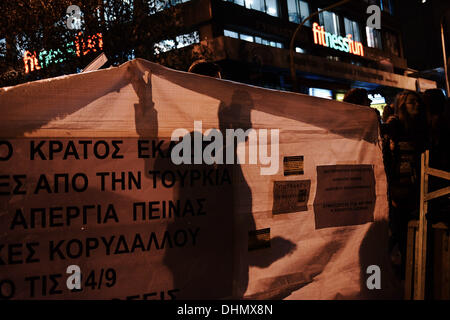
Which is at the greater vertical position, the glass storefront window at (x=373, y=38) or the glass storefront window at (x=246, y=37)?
the glass storefront window at (x=373, y=38)

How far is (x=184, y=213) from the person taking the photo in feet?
7.73

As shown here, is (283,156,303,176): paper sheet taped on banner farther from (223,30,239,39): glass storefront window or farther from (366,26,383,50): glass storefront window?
(366,26,383,50): glass storefront window

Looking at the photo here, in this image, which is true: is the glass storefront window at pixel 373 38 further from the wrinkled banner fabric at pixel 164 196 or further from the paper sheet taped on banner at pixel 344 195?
the wrinkled banner fabric at pixel 164 196

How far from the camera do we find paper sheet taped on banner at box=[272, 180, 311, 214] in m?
2.73

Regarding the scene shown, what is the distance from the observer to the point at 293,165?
2.86 m

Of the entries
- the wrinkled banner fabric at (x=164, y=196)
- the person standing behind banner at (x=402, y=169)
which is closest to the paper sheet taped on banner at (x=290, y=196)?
the wrinkled banner fabric at (x=164, y=196)

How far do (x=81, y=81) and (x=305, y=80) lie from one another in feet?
77.7

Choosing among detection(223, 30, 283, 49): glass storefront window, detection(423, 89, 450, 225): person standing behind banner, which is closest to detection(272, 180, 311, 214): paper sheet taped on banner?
detection(423, 89, 450, 225): person standing behind banner

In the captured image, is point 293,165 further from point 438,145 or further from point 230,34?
point 230,34

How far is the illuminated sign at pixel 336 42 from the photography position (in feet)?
85.4

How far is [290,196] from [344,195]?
22.5 inches

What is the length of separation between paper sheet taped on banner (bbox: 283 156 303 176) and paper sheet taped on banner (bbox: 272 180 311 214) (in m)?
0.07

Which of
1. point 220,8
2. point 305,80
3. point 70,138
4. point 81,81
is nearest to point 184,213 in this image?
point 70,138

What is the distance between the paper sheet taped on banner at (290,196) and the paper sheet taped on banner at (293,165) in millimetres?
66
